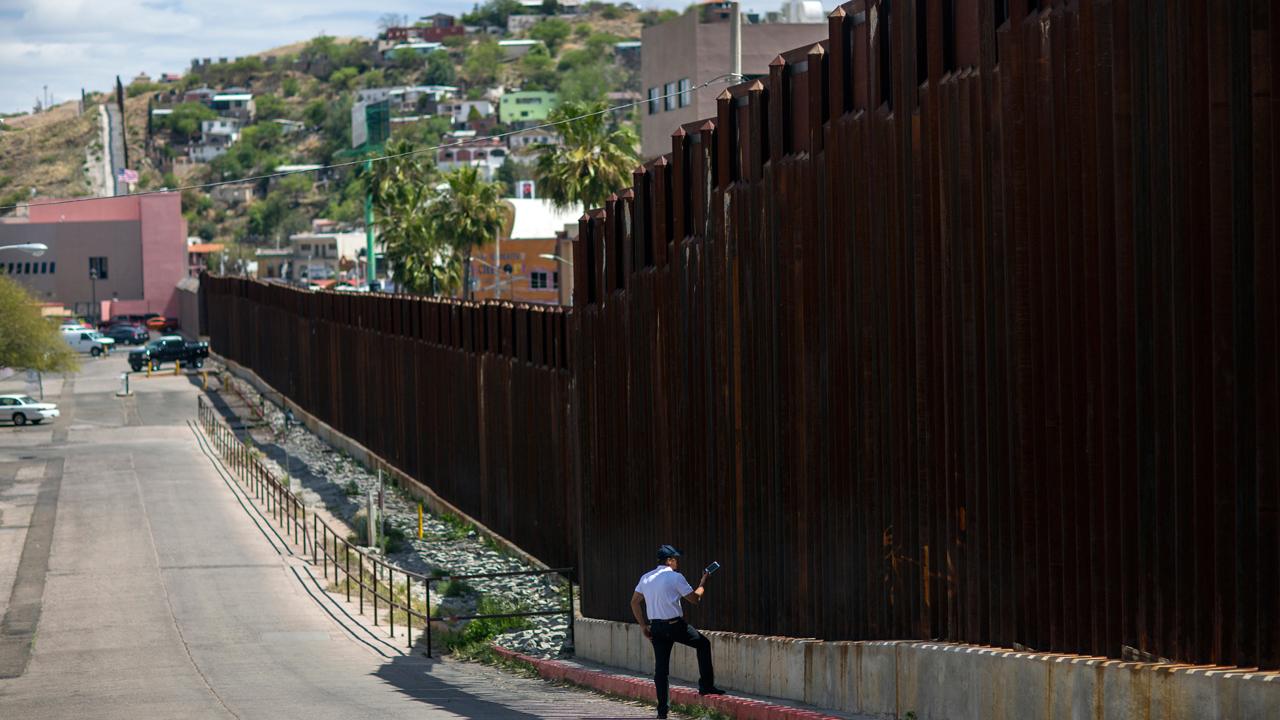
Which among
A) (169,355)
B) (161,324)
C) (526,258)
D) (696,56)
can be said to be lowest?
(169,355)

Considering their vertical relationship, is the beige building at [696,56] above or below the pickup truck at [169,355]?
above

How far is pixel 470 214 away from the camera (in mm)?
64750

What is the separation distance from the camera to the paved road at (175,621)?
17.0 meters

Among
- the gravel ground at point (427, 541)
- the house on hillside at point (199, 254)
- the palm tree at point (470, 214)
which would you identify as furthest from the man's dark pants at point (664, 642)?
the house on hillside at point (199, 254)

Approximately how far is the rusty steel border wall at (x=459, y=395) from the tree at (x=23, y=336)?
12.7 metres

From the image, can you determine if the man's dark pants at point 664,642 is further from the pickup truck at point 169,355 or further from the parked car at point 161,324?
the parked car at point 161,324

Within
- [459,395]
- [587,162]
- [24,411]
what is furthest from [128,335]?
[459,395]

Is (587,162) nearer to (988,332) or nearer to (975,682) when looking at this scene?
(988,332)

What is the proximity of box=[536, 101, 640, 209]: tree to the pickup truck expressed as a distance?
2857 cm

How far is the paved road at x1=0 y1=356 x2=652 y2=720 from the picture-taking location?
17.0m

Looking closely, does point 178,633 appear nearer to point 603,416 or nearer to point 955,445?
point 603,416

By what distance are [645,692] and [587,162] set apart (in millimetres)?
38177

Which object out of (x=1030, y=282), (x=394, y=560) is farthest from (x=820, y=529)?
(x=394, y=560)

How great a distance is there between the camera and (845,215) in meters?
13.2
